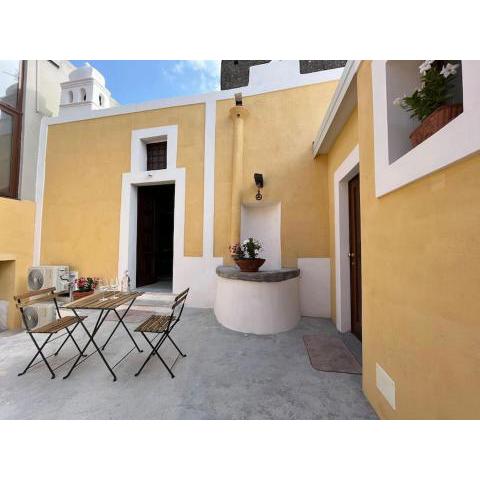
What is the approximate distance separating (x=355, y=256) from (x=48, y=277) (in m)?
6.35

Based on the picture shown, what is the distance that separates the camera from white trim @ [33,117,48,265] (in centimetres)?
552

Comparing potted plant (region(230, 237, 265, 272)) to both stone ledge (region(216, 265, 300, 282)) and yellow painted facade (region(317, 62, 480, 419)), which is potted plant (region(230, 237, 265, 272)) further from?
yellow painted facade (region(317, 62, 480, 419))

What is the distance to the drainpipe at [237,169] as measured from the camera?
4.51 metres

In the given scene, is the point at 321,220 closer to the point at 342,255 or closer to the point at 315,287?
the point at 342,255

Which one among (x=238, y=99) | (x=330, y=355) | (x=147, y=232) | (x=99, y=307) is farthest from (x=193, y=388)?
(x=238, y=99)

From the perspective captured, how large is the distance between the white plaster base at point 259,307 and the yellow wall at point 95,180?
1931 mm

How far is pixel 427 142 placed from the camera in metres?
1.20

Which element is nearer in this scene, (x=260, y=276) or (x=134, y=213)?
(x=260, y=276)

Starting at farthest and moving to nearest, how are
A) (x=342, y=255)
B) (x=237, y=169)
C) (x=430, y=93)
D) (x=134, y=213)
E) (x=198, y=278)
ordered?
(x=134, y=213) < (x=198, y=278) < (x=237, y=169) < (x=342, y=255) < (x=430, y=93)

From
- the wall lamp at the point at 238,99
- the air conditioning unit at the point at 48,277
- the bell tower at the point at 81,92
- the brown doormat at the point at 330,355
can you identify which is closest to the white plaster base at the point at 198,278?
the brown doormat at the point at 330,355

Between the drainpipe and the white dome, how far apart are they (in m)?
4.88

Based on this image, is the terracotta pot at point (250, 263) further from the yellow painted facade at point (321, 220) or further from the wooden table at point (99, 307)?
the wooden table at point (99, 307)
